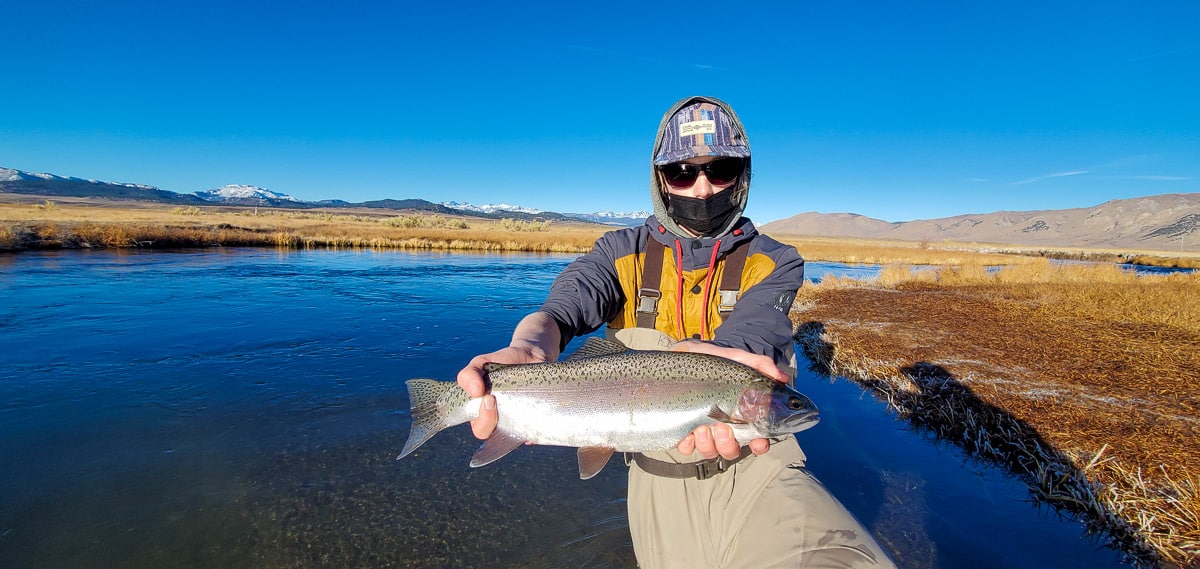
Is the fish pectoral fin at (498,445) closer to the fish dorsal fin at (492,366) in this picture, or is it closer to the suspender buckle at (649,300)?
the fish dorsal fin at (492,366)

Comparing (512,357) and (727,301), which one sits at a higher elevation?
(727,301)

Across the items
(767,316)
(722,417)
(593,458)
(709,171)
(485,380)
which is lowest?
(593,458)

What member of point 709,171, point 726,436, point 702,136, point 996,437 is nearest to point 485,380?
point 726,436

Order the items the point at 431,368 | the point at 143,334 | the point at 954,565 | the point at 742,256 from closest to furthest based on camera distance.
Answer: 1. the point at 742,256
2. the point at 954,565
3. the point at 431,368
4. the point at 143,334

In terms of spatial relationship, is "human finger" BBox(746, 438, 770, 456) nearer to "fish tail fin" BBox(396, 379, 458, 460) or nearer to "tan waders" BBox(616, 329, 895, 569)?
"tan waders" BBox(616, 329, 895, 569)

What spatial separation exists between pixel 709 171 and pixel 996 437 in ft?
19.1

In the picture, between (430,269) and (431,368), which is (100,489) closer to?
(431,368)

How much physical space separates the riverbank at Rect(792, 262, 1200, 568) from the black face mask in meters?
4.66

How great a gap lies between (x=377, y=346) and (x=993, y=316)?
15876 millimetres

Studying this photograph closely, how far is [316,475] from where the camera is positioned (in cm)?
555

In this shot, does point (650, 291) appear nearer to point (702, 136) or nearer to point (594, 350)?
point (594, 350)

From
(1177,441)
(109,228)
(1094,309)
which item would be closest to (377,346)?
(1177,441)

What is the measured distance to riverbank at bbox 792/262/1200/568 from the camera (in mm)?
4477

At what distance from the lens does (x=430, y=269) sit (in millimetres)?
26203
